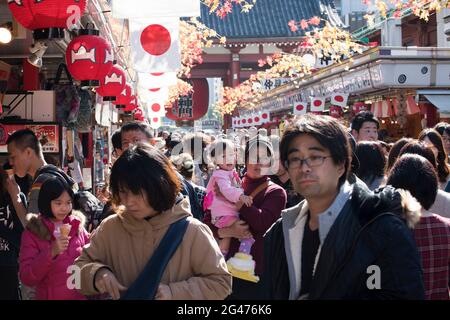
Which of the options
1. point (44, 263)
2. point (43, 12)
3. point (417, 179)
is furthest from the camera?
point (43, 12)

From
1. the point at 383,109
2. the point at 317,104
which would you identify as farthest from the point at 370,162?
the point at 317,104

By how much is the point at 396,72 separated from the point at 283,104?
1158cm

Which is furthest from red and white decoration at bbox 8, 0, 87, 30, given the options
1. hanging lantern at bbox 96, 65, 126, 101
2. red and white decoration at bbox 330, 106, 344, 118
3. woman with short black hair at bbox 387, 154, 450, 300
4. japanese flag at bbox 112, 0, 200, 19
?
red and white decoration at bbox 330, 106, 344, 118

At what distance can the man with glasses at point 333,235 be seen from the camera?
240 centimetres

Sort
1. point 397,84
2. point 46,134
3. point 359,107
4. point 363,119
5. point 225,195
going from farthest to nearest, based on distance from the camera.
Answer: point 359,107 → point 397,84 → point 46,134 → point 363,119 → point 225,195

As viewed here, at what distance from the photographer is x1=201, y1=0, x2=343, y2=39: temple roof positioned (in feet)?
106

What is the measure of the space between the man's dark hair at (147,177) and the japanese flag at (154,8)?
4.25 meters

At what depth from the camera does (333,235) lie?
8.14 feet

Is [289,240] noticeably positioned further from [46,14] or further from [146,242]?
[46,14]

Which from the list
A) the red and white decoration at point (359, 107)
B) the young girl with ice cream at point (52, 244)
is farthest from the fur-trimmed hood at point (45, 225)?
the red and white decoration at point (359, 107)

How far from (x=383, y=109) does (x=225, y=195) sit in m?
12.9

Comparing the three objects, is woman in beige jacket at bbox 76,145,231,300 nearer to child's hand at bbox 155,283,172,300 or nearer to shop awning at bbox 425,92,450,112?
child's hand at bbox 155,283,172,300

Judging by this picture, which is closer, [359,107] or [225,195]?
[225,195]
